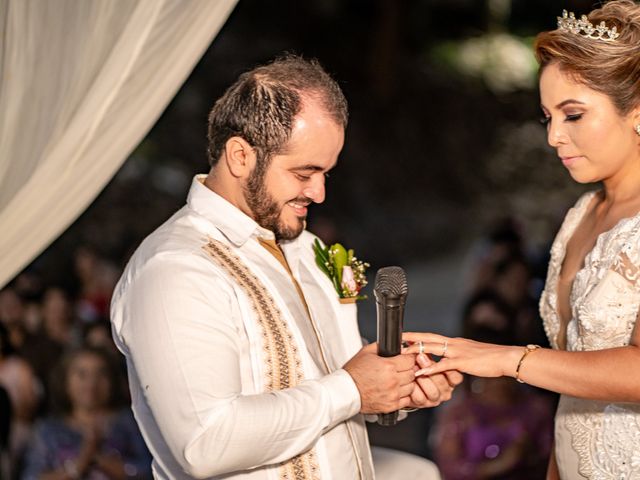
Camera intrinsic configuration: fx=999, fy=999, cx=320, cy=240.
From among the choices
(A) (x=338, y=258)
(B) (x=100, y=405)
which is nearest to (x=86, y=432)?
(B) (x=100, y=405)

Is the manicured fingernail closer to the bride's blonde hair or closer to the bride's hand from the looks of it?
the bride's hand

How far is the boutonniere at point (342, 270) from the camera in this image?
2.93 metres

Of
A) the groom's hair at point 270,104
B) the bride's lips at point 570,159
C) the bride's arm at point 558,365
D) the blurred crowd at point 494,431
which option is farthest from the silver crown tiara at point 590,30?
the blurred crowd at point 494,431

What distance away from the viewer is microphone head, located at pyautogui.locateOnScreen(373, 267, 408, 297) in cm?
233

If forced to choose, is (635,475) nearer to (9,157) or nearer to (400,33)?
(9,157)

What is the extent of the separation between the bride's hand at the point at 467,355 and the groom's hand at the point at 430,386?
2 cm

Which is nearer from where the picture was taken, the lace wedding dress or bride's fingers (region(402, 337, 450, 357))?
the lace wedding dress

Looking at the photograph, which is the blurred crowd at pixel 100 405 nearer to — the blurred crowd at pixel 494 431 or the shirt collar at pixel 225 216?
the blurred crowd at pixel 494 431

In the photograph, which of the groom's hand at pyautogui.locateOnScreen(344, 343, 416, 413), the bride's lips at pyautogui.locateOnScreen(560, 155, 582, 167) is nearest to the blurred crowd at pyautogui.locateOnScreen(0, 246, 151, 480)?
the groom's hand at pyautogui.locateOnScreen(344, 343, 416, 413)

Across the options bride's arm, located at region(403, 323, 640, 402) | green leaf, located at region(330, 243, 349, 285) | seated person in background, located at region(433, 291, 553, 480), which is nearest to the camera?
bride's arm, located at region(403, 323, 640, 402)

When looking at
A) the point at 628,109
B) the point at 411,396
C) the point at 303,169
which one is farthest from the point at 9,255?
the point at 628,109

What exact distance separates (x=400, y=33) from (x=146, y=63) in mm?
7241

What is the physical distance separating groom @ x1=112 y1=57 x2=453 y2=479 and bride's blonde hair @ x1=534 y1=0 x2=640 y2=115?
25.5 inches

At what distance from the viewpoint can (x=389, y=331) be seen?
8.04ft
